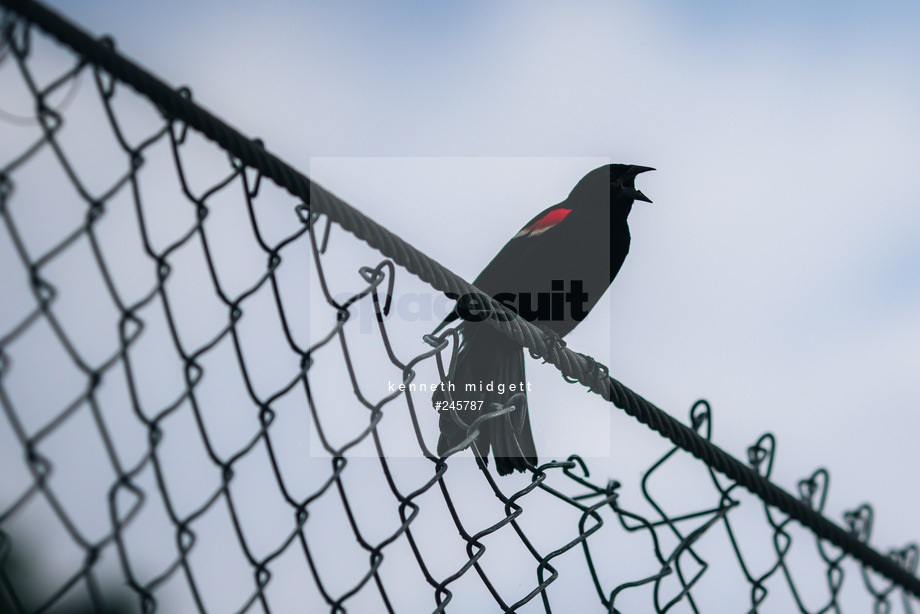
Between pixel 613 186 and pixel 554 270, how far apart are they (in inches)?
29.2

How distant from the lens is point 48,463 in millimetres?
642

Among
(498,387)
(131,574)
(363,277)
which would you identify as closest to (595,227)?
(498,387)

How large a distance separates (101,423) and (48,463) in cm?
6

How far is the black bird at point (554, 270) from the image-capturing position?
2469 mm

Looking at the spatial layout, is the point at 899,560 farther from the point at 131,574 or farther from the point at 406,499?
the point at 131,574

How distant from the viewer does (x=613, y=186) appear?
3.57m

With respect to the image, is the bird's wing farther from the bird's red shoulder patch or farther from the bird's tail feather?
the bird's tail feather

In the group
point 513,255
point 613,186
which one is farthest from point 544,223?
point 613,186

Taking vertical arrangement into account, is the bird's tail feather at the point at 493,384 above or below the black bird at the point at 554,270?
below

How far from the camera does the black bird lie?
2.47m

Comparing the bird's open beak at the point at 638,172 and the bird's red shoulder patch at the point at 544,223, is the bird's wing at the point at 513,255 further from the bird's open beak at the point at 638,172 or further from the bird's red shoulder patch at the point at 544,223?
the bird's open beak at the point at 638,172

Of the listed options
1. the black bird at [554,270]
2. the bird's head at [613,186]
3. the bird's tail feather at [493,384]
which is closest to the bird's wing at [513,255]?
the black bird at [554,270]

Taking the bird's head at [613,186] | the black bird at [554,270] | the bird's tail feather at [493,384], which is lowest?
the bird's tail feather at [493,384]

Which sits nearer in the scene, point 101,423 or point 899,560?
point 101,423
